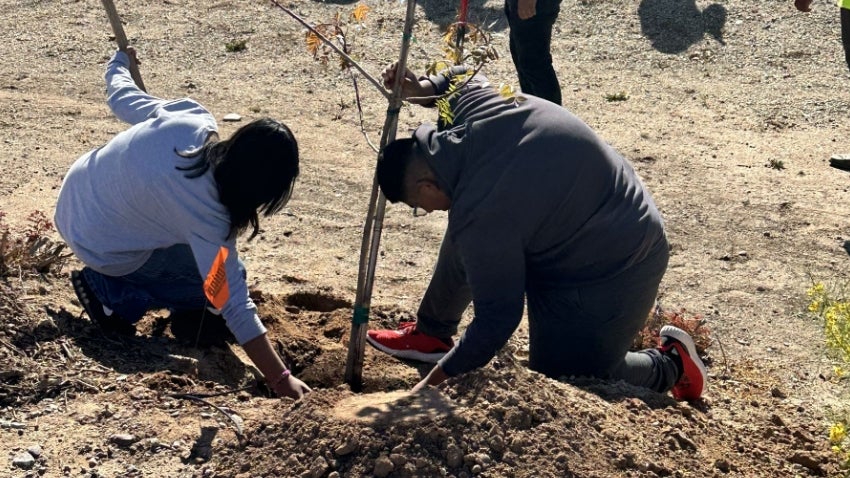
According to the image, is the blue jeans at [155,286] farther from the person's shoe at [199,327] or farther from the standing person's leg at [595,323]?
the standing person's leg at [595,323]

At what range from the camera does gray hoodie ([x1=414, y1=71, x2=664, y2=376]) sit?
3145 mm

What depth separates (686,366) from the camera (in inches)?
156

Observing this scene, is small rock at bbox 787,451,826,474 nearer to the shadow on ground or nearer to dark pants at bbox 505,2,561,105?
dark pants at bbox 505,2,561,105

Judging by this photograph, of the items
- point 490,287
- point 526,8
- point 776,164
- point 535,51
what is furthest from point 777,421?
point 776,164

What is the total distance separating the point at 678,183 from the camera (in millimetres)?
6176

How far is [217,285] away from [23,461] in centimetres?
76

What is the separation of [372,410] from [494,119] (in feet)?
3.18

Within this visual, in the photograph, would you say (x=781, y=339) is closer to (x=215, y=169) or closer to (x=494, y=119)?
(x=494, y=119)

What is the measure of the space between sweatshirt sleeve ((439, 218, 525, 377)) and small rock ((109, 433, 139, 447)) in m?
1.00

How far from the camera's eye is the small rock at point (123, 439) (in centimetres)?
316

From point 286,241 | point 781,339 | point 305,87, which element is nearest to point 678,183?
point 781,339

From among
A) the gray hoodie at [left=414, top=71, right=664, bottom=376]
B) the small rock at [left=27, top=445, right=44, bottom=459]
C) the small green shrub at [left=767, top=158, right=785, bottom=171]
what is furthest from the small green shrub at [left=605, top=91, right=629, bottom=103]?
the small rock at [left=27, top=445, right=44, bottom=459]

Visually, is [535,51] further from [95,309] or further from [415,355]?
[95,309]

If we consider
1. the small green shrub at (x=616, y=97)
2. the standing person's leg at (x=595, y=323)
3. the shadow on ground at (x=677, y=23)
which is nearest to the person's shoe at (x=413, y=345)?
the standing person's leg at (x=595, y=323)
